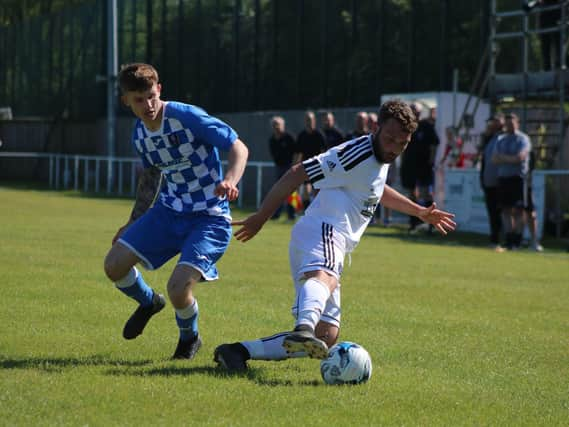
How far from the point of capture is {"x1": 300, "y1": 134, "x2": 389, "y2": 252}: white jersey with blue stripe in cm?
665

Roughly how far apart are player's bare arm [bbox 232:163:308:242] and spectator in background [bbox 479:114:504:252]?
12092 mm

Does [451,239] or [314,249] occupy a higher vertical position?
[314,249]

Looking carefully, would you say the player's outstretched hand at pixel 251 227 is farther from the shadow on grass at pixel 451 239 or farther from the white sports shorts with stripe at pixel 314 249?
the shadow on grass at pixel 451 239

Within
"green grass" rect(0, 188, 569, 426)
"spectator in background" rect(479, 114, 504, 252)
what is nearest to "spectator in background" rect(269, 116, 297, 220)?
"spectator in background" rect(479, 114, 504, 252)

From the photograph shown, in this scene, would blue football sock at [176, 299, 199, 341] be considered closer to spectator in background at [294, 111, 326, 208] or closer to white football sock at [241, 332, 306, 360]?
white football sock at [241, 332, 306, 360]

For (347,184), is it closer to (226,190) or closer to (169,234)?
(226,190)

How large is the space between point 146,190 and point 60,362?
4.45 ft

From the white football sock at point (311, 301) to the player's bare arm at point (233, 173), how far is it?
0.73 metres

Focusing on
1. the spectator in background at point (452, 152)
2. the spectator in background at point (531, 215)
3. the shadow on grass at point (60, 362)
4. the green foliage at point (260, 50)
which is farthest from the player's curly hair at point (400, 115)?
the green foliage at point (260, 50)

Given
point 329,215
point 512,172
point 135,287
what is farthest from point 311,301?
point 512,172

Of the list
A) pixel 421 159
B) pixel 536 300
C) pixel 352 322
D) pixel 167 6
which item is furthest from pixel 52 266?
pixel 167 6

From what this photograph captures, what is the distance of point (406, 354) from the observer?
7.84 metres

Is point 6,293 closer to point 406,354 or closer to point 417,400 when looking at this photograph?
point 406,354

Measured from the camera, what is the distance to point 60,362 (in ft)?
22.7
